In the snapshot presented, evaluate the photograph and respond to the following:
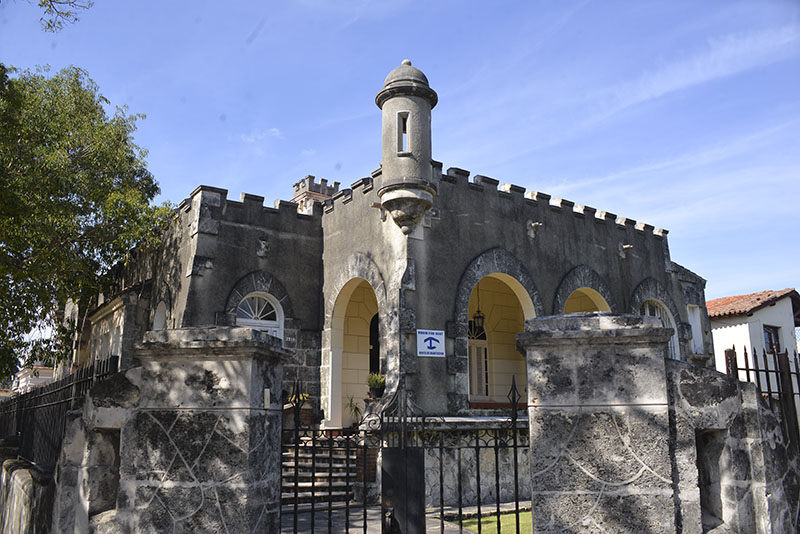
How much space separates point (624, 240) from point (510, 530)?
1108 cm

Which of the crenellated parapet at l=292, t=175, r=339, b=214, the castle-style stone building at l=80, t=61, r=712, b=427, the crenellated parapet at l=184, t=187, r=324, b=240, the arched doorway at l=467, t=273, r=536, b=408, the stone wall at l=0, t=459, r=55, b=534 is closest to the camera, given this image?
the stone wall at l=0, t=459, r=55, b=534

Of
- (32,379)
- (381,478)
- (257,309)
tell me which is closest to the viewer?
(381,478)

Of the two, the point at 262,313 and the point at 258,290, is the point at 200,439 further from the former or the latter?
the point at 262,313

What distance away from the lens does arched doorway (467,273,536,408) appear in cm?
1561

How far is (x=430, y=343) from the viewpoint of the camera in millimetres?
11984

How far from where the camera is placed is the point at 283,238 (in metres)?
14.5

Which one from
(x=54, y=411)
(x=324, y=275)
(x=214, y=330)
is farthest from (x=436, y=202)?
(x=214, y=330)

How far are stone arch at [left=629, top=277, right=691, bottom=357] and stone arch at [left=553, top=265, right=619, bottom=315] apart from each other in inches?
36.5

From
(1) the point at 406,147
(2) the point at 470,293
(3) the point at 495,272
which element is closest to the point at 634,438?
(1) the point at 406,147

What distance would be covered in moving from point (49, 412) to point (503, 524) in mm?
5354

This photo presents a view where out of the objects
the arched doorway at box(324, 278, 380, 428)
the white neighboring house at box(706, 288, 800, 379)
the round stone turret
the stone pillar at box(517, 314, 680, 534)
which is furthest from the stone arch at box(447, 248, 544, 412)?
the white neighboring house at box(706, 288, 800, 379)

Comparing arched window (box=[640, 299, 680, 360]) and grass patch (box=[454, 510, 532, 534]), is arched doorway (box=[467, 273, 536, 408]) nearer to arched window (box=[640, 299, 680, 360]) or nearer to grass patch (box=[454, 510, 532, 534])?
arched window (box=[640, 299, 680, 360])

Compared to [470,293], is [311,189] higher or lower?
higher

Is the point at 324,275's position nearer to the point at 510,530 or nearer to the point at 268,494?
the point at 510,530
